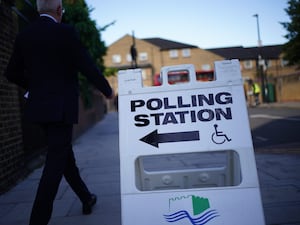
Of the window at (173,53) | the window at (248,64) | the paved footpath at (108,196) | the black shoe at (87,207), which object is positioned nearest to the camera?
the paved footpath at (108,196)

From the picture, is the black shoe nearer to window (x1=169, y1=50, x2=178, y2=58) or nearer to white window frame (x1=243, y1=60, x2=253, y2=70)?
window (x1=169, y1=50, x2=178, y2=58)

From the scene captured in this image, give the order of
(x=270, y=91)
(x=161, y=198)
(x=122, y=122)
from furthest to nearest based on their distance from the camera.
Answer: (x=270, y=91) → (x=122, y=122) → (x=161, y=198)

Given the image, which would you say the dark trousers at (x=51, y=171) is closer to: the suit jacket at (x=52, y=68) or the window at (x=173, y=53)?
the suit jacket at (x=52, y=68)

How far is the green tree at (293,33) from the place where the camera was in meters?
24.0

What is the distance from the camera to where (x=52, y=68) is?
2.63 meters

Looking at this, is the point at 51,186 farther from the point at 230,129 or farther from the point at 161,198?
the point at 230,129

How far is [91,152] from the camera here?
27.0 feet

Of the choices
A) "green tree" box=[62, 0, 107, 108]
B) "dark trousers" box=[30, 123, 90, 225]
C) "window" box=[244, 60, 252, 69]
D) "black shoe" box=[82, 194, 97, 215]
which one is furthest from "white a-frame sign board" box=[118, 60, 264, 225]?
"window" box=[244, 60, 252, 69]

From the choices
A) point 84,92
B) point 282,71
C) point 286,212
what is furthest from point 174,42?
point 286,212

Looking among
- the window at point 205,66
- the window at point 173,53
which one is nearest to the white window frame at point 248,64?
the window at point 205,66

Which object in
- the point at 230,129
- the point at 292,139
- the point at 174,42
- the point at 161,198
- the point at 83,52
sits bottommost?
the point at 292,139

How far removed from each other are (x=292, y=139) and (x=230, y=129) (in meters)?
6.30

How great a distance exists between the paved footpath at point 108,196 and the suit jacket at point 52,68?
116 cm

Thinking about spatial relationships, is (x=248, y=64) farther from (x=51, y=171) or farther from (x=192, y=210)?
(x=192, y=210)
